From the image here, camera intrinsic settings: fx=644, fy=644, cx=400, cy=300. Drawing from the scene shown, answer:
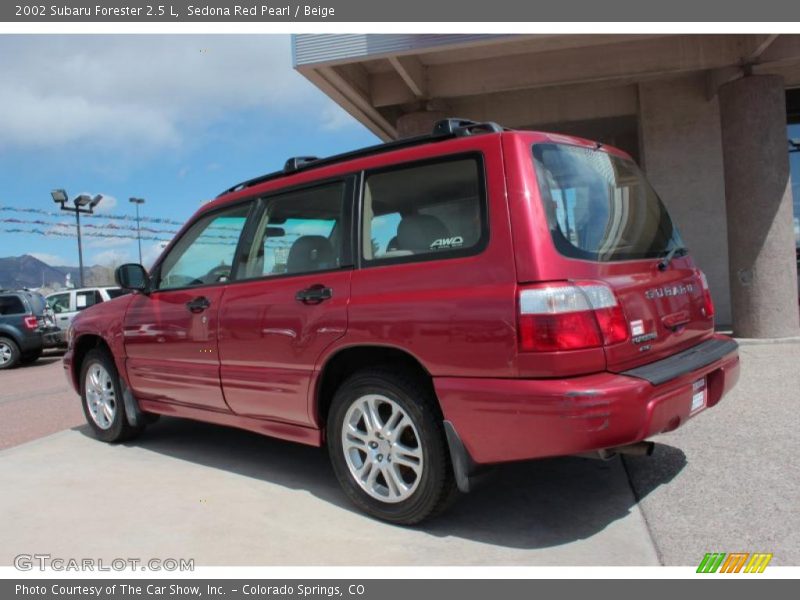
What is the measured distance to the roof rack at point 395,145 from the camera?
3.33 m

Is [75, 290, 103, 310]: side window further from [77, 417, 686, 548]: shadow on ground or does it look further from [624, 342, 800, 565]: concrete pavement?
[624, 342, 800, 565]: concrete pavement

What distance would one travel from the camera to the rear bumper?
271 cm

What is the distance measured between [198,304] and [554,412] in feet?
8.48

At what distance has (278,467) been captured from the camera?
457cm

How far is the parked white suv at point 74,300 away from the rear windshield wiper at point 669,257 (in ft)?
48.8

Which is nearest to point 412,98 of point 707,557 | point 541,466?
point 541,466

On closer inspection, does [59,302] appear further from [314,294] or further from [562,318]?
[562,318]

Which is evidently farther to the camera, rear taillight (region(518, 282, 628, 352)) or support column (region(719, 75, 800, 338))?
support column (region(719, 75, 800, 338))

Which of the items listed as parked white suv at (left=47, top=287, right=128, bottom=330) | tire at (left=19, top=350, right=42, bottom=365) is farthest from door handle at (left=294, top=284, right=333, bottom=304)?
parked white suv at (left=47, top=287, right=128, bottom=330)

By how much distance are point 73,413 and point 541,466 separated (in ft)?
17.0

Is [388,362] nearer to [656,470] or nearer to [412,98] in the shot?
[656,470]

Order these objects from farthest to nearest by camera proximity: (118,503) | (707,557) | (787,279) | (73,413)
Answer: (787,279), (73,413), (118,503), (707,557)

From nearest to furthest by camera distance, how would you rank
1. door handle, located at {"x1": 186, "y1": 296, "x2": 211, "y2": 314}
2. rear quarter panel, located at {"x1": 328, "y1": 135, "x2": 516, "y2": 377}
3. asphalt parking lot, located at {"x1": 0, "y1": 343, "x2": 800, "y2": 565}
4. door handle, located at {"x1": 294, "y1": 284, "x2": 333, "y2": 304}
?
rear quarter panel, located at {"x1": 328, "y1": 135, "x2": 516, "y2": 377}, asphalt parking lot, located at {"x1": 0, "y1": 343, "x2": 800, "y2": 565}, door handle, located at {"x1": 294, "y1": 284, "x2": 333, "y2": 304}, door handle, located at {"x1": 186, "y1": 296, "x2": 211, "y2": 314}

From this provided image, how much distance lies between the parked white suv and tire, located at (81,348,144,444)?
11.2 meters
